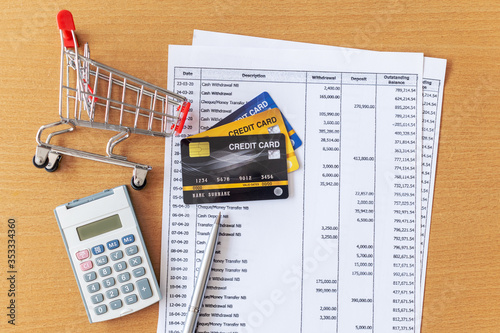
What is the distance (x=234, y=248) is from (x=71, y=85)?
1.22ft

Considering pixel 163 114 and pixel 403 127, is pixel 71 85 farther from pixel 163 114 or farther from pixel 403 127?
pixel 403 127

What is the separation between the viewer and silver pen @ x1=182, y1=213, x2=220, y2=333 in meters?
0.58

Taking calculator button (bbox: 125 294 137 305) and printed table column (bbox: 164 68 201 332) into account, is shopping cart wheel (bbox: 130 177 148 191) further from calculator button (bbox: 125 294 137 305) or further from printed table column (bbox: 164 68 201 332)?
calculator button (bbox: 125 294 137 305)

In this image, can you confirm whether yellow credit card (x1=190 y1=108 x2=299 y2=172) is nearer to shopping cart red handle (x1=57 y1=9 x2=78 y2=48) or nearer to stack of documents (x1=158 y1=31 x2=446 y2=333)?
stack of documents (x1=158 y1=31 x2=446 y2=333)

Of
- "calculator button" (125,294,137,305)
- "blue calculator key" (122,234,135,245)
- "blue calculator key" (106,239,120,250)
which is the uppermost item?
"blue calculator key" (122,234,135,245)

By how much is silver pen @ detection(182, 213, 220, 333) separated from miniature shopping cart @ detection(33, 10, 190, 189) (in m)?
0.14

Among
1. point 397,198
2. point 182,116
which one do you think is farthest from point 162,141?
point 397,198

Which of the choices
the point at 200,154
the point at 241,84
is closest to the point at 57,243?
the point at 200,154

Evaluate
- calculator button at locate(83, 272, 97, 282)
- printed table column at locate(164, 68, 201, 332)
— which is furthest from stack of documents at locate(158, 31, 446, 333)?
calculator button at locate(83, 272, 97, 282)

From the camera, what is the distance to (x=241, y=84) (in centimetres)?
61

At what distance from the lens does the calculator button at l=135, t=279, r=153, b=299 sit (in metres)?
0.58

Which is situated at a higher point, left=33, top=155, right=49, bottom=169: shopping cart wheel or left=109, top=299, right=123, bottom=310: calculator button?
left=33, top=155, right=49, bottom=169: shopping cart wheel

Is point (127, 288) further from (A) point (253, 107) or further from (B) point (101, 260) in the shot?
(A) point (253, 107)

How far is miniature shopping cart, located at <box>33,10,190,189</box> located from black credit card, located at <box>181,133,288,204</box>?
0.18ft
